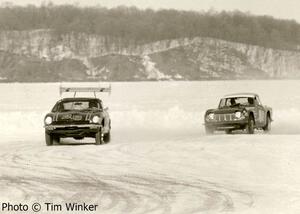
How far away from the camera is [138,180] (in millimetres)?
11781

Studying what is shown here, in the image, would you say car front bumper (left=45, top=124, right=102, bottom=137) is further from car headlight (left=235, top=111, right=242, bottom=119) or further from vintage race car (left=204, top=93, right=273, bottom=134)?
car headlight (left=235, top=111, right=242, bottom=119)

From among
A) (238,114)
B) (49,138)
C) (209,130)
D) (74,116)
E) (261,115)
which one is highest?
(74,116)

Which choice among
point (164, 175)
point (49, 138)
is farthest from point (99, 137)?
point (164, 175)

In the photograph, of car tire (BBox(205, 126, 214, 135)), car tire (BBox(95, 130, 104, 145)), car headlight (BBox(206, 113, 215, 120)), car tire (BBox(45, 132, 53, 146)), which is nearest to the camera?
car tire (BBox(95, 130, 104, 145))

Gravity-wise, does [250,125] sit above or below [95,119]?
below

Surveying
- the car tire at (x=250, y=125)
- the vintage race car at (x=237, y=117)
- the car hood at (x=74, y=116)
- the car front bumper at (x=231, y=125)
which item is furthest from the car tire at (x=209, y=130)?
the car hood at (x=74, y=116)

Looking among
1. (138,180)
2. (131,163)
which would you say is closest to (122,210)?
(138,180)

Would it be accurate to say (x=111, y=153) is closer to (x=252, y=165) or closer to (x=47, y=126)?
(x=47, y=126)

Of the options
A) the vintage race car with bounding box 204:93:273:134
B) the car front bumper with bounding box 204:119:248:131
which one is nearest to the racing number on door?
the vintage race car with bounding box 204:93:273:134

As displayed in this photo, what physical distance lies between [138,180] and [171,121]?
839 inches

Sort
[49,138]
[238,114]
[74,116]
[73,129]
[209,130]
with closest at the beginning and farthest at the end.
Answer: [73,129] → [74,116] → [49,138] → [238,114] → [209,130]

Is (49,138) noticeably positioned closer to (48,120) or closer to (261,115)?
(48,120)

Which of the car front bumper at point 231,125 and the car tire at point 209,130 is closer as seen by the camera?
the car front bumper at point 231,125

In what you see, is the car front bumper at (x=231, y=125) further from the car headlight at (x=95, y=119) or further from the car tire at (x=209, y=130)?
the car headlight at (x=95, y=119)
